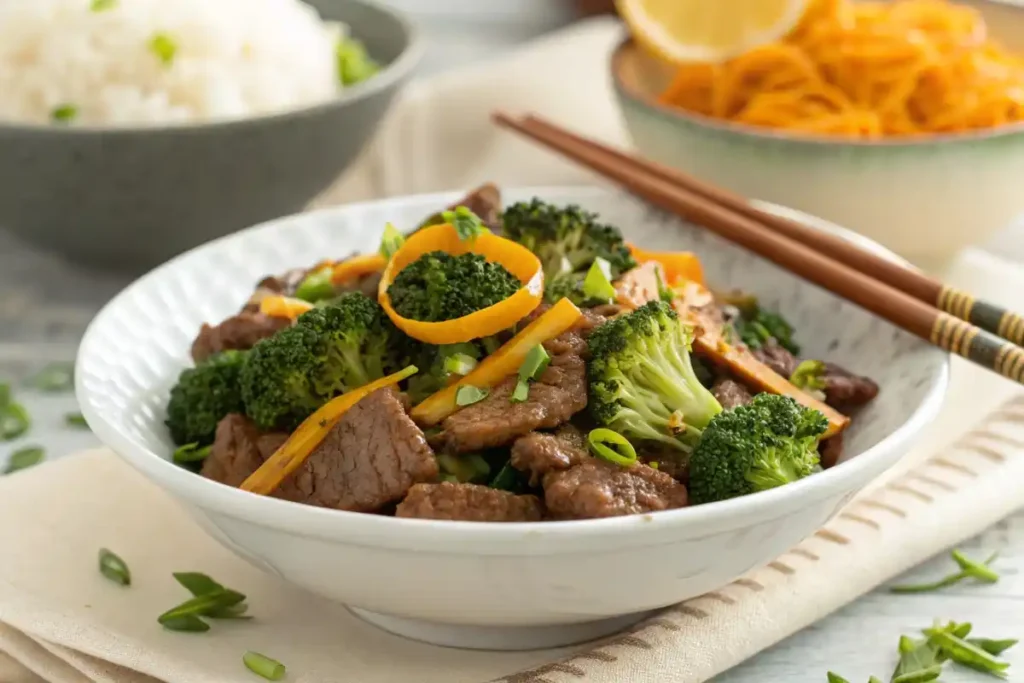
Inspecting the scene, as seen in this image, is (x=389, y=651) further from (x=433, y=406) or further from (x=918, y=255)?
(x=918, y=255)

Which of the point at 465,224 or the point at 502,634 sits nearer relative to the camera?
the point at 502,634

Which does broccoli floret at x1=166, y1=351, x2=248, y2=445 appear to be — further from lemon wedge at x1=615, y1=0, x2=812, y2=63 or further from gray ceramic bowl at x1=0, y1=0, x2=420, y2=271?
lemon wedge at x1=615, y1=0, x2=812, y2=63

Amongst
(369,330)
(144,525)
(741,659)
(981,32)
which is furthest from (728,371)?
(981,32)

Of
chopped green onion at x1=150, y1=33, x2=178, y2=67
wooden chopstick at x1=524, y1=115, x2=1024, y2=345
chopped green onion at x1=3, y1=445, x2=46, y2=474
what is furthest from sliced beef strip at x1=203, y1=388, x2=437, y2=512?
chopped green onion at x1=150, y1=33, x2=178, y2=67

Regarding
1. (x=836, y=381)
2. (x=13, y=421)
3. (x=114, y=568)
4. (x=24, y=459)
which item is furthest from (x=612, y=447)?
(x=13, y=421)

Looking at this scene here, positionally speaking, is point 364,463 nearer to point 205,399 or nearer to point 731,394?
point 205,399
